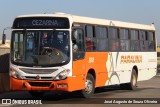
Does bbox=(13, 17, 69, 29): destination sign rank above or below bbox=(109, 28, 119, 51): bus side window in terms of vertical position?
above

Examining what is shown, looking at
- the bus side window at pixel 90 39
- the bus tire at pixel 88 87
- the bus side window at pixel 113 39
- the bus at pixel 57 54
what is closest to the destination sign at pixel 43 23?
the bus at pixel 57 54

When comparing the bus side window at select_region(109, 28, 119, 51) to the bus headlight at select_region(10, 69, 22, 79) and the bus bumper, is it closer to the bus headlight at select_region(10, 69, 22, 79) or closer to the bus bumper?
the bus bumper

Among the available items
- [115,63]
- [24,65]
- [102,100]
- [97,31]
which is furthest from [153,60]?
[24,65]

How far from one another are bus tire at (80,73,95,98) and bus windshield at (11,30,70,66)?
6.23 ft

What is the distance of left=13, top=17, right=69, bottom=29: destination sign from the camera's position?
16.2 m

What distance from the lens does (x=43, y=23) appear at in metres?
16.2

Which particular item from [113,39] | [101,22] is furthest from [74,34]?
[113,39]

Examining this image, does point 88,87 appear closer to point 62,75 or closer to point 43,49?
point 62,75

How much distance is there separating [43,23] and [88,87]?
3.04m

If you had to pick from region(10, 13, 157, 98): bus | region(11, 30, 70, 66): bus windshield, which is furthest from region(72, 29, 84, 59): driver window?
region(11, 30, 70, 66): bus windshield

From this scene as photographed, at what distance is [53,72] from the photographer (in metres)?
15.8

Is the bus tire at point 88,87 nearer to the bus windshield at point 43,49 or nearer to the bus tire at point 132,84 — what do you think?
the bus windshield at point 43,49

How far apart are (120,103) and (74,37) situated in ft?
8.82

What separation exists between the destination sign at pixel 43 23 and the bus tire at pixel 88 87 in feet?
8.01
